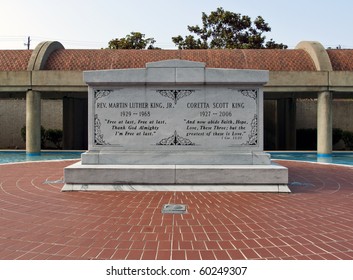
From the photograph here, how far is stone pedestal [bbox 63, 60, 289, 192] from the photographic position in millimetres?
7980

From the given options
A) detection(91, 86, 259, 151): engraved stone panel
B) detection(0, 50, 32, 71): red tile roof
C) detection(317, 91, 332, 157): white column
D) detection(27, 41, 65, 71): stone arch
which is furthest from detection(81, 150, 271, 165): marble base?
detection(0, 50, 32, 71): red tile roof

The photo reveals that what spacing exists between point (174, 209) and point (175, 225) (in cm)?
86

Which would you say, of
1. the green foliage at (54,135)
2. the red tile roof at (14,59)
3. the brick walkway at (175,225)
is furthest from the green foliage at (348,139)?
the red tile roof at (14,59)

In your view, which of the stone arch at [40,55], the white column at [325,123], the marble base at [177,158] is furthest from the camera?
the stone arch at [40,55]

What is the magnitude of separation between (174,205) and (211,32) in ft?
109

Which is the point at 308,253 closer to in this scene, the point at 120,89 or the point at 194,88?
the point at 194,88

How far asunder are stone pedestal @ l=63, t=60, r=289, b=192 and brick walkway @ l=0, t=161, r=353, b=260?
121 centimetres

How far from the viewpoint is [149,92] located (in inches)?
320

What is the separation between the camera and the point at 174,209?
5.64 m

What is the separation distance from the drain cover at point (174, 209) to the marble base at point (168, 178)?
1.41 meters

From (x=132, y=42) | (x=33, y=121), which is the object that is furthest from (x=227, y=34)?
(x=33, y=121)

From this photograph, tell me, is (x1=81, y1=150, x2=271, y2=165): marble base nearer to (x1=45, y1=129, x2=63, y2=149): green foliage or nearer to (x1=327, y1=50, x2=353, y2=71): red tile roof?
(x1=327, y1=50, x2=353, y2=71): red tile roof

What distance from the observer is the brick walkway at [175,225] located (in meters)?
3.83

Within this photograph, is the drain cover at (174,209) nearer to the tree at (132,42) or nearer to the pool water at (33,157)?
the pool water at (33,157)
